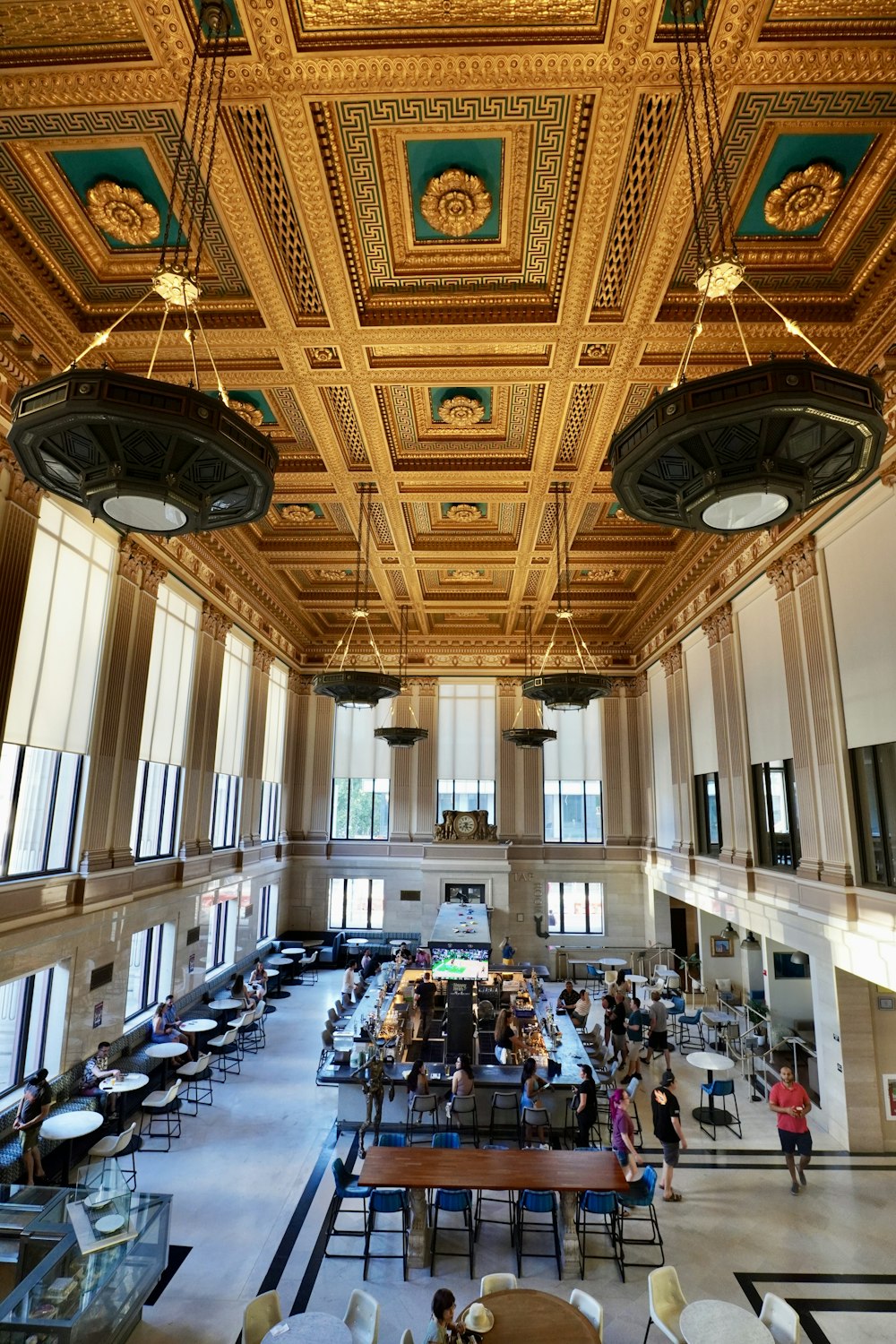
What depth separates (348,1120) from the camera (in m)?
9.62

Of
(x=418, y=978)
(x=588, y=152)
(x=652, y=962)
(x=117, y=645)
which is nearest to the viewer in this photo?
(x=588, y=152)

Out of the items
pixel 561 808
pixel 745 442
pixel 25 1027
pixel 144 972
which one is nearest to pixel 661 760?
pixel 561 808

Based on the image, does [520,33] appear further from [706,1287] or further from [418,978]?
[418,978]

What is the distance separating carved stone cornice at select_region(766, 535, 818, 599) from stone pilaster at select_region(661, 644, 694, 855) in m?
5.77

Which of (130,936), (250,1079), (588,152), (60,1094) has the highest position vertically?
(588,152)

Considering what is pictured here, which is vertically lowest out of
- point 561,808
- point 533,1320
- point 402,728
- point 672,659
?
point 533,1320

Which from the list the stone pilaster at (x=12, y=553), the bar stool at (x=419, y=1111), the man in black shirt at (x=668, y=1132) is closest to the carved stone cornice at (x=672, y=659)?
the man in black shirt at (x=668, y=1132)

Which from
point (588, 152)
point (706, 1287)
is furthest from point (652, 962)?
point (588, 152)

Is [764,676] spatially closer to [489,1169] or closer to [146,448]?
[489,1169]

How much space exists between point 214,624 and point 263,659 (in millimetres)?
3568

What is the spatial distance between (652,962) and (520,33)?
1850 centimetres

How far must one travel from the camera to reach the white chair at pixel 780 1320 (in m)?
4.77

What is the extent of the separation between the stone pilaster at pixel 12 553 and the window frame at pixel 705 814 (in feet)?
42.0

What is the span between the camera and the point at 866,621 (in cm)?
878
